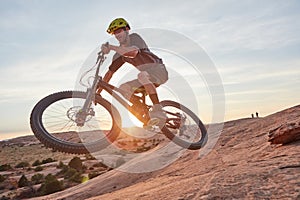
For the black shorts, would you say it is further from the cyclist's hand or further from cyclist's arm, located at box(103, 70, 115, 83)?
the cyclist's hand

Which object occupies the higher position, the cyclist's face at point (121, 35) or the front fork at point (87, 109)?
the cyclist's face at point (121, 35)

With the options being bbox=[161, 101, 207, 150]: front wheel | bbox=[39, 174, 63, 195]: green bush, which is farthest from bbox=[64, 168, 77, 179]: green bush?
bbox=[161, 101, 207, 150]: front wheel

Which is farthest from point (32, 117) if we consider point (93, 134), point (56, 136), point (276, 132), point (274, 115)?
point (274, 115)

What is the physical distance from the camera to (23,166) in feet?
105

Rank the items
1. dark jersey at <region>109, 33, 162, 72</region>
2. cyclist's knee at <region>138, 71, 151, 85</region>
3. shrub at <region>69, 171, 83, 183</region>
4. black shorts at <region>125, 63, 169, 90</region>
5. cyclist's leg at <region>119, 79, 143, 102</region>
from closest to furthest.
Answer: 1. dark jersey at <region>109, 33, 162, 72</region>
2. cyclist's knee at <region>138, 71, 151, 85</region>
3. black shorts at <region>125, 63, 169, 90</region>
4. cyclist's leg at <region>119, 79, 143, 102</region>
5. shrub at <region>69, 171, 83, 183</region>

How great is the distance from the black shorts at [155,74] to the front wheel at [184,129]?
3.70ft

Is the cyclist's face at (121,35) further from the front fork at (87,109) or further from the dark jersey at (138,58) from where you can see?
the front fork at (87,109)

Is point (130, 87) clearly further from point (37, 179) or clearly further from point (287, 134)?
point (37, 179)

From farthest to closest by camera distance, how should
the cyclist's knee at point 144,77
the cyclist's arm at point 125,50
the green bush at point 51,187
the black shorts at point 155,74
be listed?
the green bush at point 51,187 → the black shorts at point 155,74 → the cyclist's knee at point 144,77 → the cyclist's arm at point 125,50

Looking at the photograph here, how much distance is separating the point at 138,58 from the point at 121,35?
0.56 m

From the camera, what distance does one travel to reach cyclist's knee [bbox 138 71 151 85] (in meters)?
6.46

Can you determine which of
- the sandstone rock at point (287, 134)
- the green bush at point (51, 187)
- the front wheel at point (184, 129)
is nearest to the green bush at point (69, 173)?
the green bush at point (51, 187)

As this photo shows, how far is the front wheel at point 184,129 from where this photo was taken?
7992 millimetres

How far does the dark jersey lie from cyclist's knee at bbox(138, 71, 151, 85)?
98 millimetres
